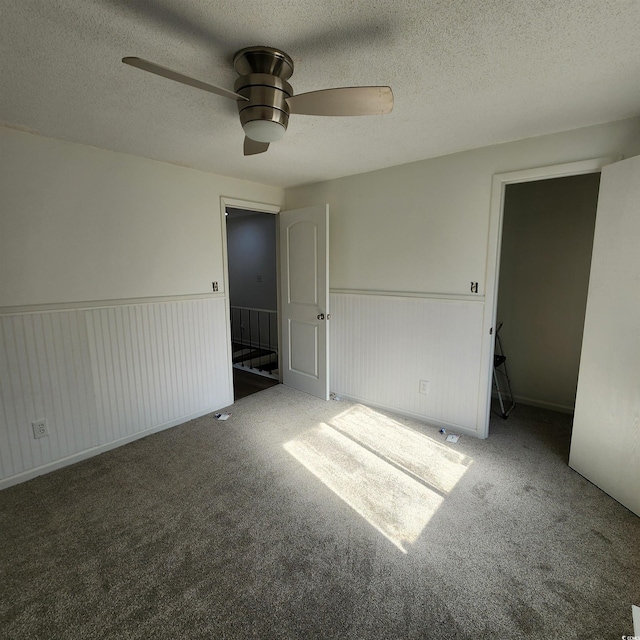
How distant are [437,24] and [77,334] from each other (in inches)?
110

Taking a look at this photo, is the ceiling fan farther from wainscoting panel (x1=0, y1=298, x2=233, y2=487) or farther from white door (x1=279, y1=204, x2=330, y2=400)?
wainscoting panel (x1=0, y1=298, x2=233, y2=487)

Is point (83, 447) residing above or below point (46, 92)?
below

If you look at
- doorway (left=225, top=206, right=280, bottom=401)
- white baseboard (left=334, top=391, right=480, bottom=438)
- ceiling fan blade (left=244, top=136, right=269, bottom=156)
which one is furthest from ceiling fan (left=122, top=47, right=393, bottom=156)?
doorway (left=225, top=206, right=280, bottom=401)

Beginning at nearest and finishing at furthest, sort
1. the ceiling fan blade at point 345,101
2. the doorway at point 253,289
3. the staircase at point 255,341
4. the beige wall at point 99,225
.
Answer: the ceiling fan blade at point 345,101
the beige wall at point 99,225
the staircase at point 255,341
the doorway at point 253,289

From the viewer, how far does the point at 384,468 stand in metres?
2.40

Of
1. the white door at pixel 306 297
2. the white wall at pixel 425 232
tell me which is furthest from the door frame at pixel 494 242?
the white door at pixel 306 297

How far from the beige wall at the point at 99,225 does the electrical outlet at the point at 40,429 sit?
2.74ft

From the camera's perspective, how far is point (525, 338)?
3.45 m

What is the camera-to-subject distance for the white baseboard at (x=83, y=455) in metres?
2.25

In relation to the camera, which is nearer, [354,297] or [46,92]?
[46,92]

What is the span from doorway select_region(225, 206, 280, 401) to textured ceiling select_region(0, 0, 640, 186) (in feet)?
10.3

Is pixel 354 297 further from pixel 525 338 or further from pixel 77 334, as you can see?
pixel 77 334

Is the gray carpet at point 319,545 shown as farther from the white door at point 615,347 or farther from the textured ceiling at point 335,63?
the textured ceiling at point 335,63

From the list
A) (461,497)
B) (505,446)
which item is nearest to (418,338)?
(505,446)
